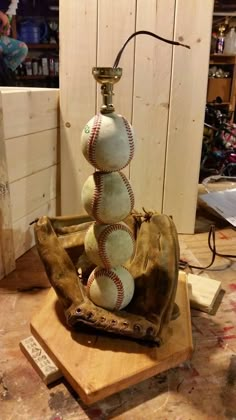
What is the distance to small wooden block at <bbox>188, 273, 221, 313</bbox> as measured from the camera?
675mm

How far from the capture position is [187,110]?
0.98 m

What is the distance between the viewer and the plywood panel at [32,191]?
842 millimetres

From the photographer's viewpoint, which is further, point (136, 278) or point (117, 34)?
point (117, 34)

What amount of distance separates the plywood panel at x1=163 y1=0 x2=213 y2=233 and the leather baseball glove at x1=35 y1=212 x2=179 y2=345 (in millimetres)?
357

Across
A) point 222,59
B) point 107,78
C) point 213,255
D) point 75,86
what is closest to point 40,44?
point 222,59

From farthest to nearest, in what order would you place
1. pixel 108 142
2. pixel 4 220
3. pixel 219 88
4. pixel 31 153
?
pixel 219 88 < pixel 31 153 < pixel 4 220 < pixel 108 142

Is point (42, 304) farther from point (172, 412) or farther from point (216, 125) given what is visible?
point (216, 125)

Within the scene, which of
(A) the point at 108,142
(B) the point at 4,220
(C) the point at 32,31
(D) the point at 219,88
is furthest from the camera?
(D) the point at 219,88

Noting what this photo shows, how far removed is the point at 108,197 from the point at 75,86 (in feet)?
1.87

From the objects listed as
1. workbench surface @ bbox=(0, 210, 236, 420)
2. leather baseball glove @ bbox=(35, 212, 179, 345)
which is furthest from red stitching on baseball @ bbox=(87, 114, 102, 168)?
workbench surface @ bbox=(0, 210, 236, 420)

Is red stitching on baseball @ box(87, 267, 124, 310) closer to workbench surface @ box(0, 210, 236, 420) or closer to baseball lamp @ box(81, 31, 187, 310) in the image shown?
baseball lamp @ box(81, 31, 187, 310)

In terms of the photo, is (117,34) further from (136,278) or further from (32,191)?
(136,278)

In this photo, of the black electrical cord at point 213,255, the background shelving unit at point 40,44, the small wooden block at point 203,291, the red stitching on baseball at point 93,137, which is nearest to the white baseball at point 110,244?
the red stitching on baseball at point 93,137

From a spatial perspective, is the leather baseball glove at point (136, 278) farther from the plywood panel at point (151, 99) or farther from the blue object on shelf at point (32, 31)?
the blue object on shelf at point (32, 31)
